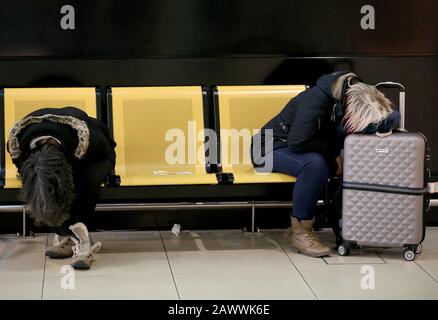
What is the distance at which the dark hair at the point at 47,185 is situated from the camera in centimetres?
496

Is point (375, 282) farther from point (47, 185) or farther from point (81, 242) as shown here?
point (47, 185)

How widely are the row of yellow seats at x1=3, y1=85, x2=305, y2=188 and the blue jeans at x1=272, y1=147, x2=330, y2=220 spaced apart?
386 millimetres

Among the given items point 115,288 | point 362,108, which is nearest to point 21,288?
point 115,288

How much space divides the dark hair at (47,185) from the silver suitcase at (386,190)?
1551mm

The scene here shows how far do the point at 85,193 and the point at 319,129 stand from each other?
138 centimetres

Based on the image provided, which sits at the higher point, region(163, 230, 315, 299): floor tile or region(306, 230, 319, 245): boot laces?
region(306, 230, 319, 245): boot laces

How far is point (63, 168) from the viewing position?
16.5 ft

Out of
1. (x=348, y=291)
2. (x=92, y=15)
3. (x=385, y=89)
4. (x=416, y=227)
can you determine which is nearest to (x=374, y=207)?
(x=416, y=227)

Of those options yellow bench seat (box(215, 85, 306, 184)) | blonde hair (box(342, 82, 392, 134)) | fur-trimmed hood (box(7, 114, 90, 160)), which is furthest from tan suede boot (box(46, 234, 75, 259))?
blonde hair (box(342, 82, 392, 134))

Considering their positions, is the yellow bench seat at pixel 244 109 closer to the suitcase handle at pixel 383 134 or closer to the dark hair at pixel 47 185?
the suitcase handle at pixel 383 134

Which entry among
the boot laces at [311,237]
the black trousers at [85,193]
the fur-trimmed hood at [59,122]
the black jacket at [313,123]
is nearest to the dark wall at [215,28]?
the black jacket at [313,123]

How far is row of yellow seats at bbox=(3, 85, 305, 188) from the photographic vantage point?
586 centimetres

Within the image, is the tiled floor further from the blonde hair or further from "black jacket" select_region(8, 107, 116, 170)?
the blonde hair

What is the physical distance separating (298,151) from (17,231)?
1.87 metres
